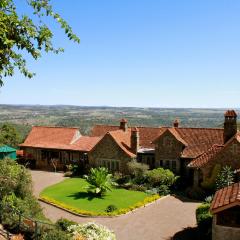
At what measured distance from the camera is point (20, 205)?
26.6 meters

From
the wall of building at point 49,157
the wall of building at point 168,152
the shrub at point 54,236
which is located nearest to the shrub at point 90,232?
the shrub at point 54,236

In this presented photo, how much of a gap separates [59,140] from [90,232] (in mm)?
33689

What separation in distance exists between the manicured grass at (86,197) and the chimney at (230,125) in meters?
11.0

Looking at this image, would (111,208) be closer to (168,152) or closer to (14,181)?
(14,181)

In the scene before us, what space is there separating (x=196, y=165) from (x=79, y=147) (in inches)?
692

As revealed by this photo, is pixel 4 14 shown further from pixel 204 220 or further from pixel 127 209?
pixel 127 209

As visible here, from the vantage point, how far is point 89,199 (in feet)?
124

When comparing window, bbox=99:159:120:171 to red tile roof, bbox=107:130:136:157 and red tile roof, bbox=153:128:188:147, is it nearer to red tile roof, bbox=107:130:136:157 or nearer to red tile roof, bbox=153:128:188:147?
red tile roof, bbox=107:130:136:157

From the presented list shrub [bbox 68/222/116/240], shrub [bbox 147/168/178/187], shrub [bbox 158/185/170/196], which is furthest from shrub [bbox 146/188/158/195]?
shrub [bbox 68/222/116/240]

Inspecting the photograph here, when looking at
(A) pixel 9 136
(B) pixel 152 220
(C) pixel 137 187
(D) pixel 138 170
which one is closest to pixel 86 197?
(C) pixel 137 187

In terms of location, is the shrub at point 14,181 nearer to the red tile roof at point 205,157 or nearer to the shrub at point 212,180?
the shrub at point 212,180

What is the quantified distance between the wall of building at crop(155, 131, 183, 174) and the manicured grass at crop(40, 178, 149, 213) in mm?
6718

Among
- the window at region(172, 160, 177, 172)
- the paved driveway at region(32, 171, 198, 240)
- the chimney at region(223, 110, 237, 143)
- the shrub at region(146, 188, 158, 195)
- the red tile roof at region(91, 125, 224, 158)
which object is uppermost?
the chimney at region(223, 110, 237, 143)

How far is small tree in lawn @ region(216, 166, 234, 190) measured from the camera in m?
36.5
